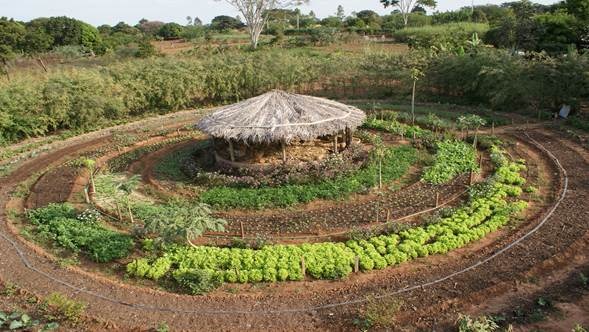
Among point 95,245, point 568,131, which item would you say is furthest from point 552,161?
point 95,245

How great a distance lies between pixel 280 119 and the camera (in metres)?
20.4

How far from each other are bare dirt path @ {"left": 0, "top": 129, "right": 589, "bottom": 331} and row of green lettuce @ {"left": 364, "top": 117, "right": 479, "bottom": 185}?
4688mm

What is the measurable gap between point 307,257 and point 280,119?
8132 millimetres

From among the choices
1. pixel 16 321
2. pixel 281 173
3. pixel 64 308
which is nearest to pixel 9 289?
pixel 16 321

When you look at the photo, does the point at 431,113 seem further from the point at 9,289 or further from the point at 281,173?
the point at 9,289

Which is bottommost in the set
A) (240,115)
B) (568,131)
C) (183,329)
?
(183,329)

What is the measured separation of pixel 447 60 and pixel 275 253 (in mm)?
22648

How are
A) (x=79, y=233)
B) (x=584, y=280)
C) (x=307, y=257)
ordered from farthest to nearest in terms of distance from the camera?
1. (x=79, y=233)
2. (x=307, y=257)
3. (x=584, y=280)

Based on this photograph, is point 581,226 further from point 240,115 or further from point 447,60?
point 447,60

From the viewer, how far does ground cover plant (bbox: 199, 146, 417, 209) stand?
17812mm

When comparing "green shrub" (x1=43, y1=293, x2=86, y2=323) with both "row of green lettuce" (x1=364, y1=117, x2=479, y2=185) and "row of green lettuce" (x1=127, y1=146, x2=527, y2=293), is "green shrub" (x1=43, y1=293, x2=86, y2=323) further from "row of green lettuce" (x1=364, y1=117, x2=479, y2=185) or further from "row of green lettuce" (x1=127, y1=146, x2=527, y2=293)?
"row of green lettuce" (x1=364, y1=117, x2=479, y2=185)

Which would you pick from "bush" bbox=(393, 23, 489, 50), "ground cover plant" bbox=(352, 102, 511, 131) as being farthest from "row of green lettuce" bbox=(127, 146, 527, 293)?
"bush" bbox=(393, 23, 489, 50)

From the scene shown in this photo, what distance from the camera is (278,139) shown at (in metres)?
19.6

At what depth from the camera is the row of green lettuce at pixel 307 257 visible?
43.5ft
